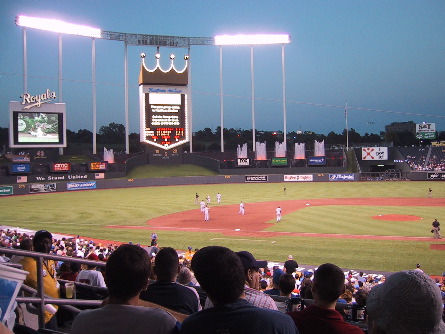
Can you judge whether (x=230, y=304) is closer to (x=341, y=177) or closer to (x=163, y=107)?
(x=163, y=107)

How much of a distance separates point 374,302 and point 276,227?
27217 millimetres

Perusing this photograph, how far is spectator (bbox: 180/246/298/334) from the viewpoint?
254 cm

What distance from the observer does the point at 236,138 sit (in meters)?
155

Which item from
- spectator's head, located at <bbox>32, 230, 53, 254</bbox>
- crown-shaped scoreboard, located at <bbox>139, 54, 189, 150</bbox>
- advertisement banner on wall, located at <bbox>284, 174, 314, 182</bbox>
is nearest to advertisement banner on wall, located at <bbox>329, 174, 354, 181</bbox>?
advertisement banner on wall, located at <bbox>284, 174, 314, 182</bbox>

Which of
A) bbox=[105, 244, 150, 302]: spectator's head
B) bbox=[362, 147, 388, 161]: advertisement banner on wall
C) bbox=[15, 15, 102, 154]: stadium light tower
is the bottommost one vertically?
bbox=[105, 244, 150, 302]: spectator's head

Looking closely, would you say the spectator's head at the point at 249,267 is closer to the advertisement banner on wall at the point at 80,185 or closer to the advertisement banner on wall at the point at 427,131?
the advertisement banner on wall at the point at 80,185

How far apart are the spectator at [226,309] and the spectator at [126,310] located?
7.3 inches

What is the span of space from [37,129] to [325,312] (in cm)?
5647

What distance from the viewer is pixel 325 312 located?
125 inches

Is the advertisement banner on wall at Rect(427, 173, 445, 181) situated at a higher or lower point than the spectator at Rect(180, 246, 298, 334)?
lower

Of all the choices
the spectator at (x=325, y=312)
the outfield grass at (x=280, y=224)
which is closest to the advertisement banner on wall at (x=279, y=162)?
the outfield grass at (x=280, y=224)

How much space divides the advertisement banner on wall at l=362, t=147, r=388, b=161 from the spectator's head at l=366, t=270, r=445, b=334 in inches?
3029

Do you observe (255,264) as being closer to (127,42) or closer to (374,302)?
(374,302)

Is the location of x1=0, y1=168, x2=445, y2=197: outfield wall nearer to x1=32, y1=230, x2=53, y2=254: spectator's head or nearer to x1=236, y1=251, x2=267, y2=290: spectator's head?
x1=32, y1=230, x2=53, y2=254: spectator's head
